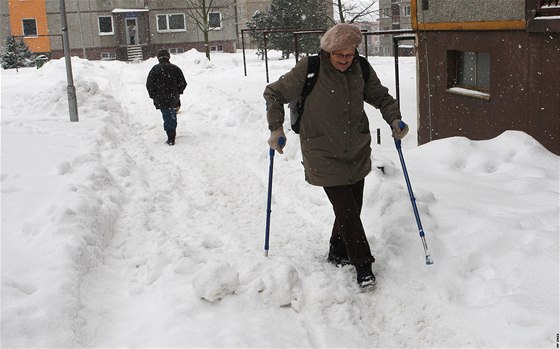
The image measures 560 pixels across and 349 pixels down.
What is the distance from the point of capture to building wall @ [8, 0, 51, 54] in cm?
4491

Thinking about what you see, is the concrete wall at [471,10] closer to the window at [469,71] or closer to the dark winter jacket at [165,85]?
the window at [469,71]

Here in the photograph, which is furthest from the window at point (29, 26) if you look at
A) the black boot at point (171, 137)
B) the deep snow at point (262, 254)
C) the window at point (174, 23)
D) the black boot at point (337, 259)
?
the black boot at point (337, 259)

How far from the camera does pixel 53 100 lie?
12961 millimetres

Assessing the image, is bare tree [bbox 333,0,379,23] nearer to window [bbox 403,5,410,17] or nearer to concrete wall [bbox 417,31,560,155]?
concrete wall [bbox 417,31,560,155]

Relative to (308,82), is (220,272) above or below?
below

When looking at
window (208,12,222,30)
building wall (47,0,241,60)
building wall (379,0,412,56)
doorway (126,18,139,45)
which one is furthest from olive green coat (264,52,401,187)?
building wall (379,0,412,56)

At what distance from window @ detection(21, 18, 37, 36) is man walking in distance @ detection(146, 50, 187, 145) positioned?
3898cm

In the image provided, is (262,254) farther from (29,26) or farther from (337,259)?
(29,26)

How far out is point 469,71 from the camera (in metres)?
8.58

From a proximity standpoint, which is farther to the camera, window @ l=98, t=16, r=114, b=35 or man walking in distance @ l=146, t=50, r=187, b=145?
window @ l=98, t=16, r=114, b=35

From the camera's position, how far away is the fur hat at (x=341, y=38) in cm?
428

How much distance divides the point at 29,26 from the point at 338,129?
153 ft

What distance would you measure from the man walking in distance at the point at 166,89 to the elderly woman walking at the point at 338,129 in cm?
630

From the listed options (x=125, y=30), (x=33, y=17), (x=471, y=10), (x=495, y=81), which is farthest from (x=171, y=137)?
(x=33, y=17)
